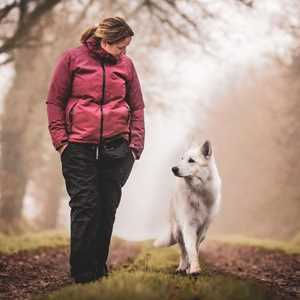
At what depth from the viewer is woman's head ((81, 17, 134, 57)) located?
508 centimetres

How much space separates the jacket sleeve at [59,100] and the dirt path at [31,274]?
1685mm

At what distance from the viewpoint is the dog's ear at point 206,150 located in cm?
632

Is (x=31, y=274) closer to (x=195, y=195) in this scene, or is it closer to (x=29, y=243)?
(x=195, y=195)

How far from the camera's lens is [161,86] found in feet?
61.0

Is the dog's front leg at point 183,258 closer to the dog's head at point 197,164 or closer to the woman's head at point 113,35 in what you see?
the dog's head at point 197,164

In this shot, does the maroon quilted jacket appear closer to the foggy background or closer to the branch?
the foggy background

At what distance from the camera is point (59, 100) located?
16.8 feet

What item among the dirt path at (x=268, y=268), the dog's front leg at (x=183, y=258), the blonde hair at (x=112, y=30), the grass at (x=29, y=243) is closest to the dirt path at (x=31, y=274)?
the grass at (x=29, y=243)

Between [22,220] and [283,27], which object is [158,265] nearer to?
[283,27]

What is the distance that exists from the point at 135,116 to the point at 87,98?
63 centimetres

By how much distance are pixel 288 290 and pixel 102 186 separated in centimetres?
241

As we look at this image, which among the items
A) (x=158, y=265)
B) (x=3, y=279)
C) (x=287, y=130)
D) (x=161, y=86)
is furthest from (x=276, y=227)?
(x=3, y=279)

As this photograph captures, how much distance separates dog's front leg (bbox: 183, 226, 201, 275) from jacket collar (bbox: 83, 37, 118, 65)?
7.36 ft

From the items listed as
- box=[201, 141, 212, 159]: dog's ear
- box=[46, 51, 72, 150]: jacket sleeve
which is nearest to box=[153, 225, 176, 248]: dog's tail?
box=[201, 141, 212, 159]: dog's ear
